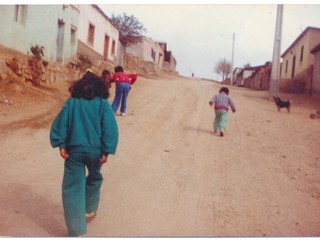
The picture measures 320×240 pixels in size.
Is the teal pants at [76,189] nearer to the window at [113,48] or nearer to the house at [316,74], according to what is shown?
the house at [316,74]

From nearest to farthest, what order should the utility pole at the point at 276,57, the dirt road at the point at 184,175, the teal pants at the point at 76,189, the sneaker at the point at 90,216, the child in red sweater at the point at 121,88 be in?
1. the teal pants at the point at 76,189
2. the sneaker at the point at 90,216
3. the dirt road at the point at 184,175
4. the utility pole at the point at 276,57
5. the child in red sweater at the point at 121,88

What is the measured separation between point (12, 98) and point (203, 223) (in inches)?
119

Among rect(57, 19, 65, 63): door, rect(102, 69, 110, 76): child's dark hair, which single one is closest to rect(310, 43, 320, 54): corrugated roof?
rect(102, 69, 110, 76): child's dark hair

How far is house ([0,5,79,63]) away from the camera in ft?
Answer: 15.7

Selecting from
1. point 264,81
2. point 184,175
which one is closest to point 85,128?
point 184,175

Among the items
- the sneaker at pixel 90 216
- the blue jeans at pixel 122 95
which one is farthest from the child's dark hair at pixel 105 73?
the sneaker at pixel 90 216

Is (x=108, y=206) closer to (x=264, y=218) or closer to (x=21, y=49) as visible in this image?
(x=264, y=218)

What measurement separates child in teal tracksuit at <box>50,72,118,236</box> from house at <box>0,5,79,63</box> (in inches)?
89.8

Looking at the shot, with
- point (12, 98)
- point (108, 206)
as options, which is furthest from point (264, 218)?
point (12, 98)

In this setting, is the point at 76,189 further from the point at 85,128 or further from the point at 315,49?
the point at 315,49

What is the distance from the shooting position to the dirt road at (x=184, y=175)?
306cm

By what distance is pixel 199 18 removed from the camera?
14.5ft

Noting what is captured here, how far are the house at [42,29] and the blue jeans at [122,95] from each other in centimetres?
86

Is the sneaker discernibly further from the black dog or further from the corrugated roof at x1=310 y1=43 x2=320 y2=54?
the corrugated roof at x1=310 y1=43 x2=320 y2=54
